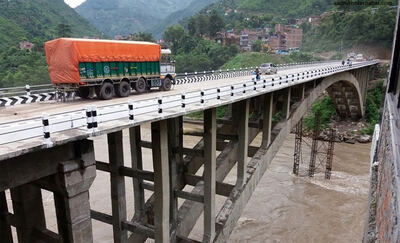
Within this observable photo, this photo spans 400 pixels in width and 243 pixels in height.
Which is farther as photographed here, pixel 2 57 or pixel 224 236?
pixel 2 57

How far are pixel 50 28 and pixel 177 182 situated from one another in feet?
325

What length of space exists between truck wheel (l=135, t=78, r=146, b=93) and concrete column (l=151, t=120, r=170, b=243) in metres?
5.68

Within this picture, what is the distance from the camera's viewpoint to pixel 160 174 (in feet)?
27.4

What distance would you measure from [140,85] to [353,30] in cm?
7345

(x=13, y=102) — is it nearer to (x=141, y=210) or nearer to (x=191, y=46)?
(x=141, y=210)

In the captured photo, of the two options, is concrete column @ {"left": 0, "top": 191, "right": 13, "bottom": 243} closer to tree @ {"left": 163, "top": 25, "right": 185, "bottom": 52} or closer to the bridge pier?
the bridge pier

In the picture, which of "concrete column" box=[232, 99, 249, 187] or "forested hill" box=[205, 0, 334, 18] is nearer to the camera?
"concrete column" box=[232, 99, 249, 187]

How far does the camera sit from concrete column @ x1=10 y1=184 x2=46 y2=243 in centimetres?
779

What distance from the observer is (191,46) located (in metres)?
91.9

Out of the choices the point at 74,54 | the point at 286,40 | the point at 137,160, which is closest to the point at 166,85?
the point at 137,160

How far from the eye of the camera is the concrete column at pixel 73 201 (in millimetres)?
5957

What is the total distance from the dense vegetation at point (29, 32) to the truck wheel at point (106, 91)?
53133mm

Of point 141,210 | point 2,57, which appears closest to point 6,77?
point 2,57

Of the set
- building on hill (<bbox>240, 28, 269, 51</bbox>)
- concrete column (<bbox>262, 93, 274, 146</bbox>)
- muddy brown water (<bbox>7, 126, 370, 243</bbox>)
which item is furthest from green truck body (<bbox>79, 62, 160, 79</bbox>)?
building on hill (<bbox>240, 28, 269, 51</bbox>)
